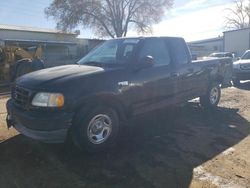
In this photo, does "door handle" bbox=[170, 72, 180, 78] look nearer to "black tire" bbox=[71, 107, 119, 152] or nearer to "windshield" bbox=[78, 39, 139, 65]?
"windshield" bbox=[78, 39, 139, 65]

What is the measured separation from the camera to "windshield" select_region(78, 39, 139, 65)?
556cm

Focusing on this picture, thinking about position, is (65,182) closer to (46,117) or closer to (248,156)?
(46,117)

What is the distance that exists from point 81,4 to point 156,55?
115ft

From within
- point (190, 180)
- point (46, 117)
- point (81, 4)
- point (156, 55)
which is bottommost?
point (190, 180)

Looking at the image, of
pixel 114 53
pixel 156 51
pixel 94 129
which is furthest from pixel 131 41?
pixel 94 129

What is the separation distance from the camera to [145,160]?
461 cm

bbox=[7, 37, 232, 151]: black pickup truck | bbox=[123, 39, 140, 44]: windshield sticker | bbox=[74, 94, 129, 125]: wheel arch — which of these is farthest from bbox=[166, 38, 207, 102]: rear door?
bbox=[74, 94, 129, 125]: wheel arch

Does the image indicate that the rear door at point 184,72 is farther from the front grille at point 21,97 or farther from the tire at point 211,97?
→ the front grille at point 21,97

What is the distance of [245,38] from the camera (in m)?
35.3

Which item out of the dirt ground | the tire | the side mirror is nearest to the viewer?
the dirt ground

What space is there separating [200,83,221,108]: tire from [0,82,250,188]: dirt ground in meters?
1.39

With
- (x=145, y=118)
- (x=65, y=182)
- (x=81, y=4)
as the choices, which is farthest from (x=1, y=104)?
(x=81, y=4)

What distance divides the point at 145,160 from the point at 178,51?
2903 mm

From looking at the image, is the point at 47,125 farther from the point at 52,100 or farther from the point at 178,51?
the point at 178,51
